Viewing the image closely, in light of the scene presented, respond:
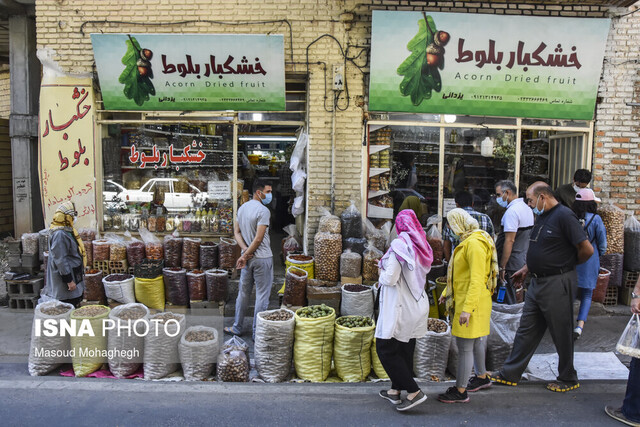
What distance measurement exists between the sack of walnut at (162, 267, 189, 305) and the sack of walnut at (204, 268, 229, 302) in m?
0.34

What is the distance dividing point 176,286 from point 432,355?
12.9 ft

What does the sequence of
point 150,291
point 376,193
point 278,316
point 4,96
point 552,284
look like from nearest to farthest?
1. point 552,284
2. point 278,316
3. point 150,291
4. point 376,193
5. point 4,96

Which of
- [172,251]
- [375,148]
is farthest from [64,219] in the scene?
[375,148]

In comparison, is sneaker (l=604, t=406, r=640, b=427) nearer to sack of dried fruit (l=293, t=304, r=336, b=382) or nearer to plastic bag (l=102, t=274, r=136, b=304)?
sack of dried fruit (l=293, t=304, r=336, b=382)

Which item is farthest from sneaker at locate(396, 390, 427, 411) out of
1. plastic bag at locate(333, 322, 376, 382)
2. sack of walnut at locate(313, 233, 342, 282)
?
sack of walnut at locate(313, 233, 342, 282)

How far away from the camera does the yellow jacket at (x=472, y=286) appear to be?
14.3 feet

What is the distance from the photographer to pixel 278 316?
209 inches

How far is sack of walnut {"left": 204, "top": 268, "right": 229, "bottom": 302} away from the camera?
7.18 meters

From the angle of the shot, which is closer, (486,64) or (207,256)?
(207,256)

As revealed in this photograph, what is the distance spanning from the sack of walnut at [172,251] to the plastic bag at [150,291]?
576mm

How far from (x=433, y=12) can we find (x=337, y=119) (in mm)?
2199

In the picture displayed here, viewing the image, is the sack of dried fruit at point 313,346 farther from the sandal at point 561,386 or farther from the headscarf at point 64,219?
the headscarf at point 64,219

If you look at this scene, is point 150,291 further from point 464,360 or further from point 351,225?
point 464,360

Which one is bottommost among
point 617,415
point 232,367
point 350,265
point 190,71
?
point 617,415
